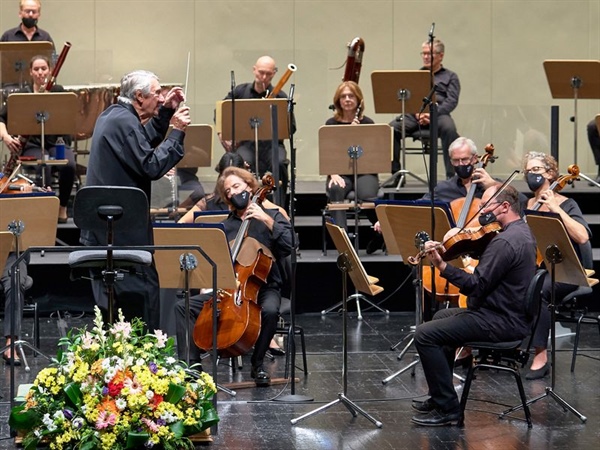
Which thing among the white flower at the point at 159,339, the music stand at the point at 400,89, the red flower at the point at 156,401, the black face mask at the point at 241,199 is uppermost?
the music stand at the point at 400,89

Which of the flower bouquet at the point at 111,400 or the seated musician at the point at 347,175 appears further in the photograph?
the seated musician at the point at 347,175

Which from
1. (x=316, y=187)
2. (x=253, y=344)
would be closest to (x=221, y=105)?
(x=316, y=187)

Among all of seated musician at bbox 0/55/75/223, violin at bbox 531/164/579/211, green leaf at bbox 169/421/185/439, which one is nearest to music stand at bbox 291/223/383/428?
green leaf at bbox 169/421/185/439

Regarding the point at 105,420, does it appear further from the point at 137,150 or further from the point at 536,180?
the point at 536,180

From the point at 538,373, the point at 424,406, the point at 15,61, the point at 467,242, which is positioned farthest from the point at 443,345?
the point at 15,61

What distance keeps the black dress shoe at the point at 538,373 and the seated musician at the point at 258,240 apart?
152 centimetres

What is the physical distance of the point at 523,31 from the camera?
12578mm

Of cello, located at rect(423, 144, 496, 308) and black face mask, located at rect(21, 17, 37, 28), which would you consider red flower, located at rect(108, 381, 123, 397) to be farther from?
black face mask, located at rect(21, 17, 37, 28)

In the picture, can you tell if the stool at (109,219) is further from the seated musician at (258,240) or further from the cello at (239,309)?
the seated musician at (258,240)

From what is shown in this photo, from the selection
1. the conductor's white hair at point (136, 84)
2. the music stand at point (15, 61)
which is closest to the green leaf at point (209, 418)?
the conductor's white hair at point (136, 84)

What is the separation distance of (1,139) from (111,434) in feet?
16.6

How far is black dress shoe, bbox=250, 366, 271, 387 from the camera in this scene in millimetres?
6477

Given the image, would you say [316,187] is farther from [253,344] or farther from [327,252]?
[253,344]

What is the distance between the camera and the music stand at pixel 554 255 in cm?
605
